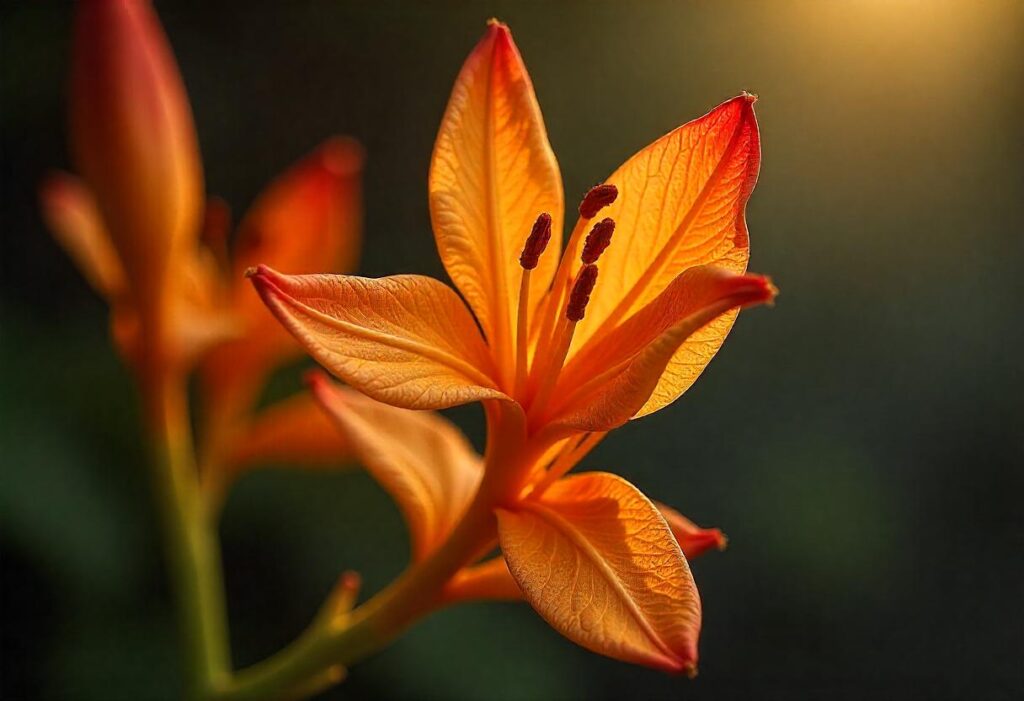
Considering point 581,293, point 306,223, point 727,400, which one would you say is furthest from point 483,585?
point 727,400

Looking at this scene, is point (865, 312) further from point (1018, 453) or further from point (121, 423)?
point (121, 423)

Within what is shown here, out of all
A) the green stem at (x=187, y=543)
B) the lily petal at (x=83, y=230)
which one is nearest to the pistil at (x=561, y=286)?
the green stem at (x=187, y=543)

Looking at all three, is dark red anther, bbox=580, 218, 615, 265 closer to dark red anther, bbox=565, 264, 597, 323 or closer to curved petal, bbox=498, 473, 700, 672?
dark red anther, bbox=565, 264, 597, 323

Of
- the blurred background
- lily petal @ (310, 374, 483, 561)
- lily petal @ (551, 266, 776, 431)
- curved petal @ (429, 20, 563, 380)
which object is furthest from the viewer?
the blurred background

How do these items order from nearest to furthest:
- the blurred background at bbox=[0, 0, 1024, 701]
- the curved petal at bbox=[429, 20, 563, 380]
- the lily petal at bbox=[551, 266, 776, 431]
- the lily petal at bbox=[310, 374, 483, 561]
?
the lily petal at bbox=[551, 266, 776, 431], the curved petal at bbox=[429, 20, 563, 380], the lily petal at bbox=[310, 374, 483, 561], the blurred background at bbox=[0, 0, 1024, 701]

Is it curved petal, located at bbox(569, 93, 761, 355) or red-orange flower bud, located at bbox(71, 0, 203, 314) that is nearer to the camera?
curved petal, located at bbox(569, 93, 761, 355)

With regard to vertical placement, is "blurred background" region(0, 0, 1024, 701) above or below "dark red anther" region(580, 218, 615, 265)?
below

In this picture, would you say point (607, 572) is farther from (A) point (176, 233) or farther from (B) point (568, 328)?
(A) point (176, 233)

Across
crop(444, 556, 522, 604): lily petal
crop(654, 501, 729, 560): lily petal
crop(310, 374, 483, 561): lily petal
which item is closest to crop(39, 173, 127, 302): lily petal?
crop(310, 374, 483, 561): lily petal
